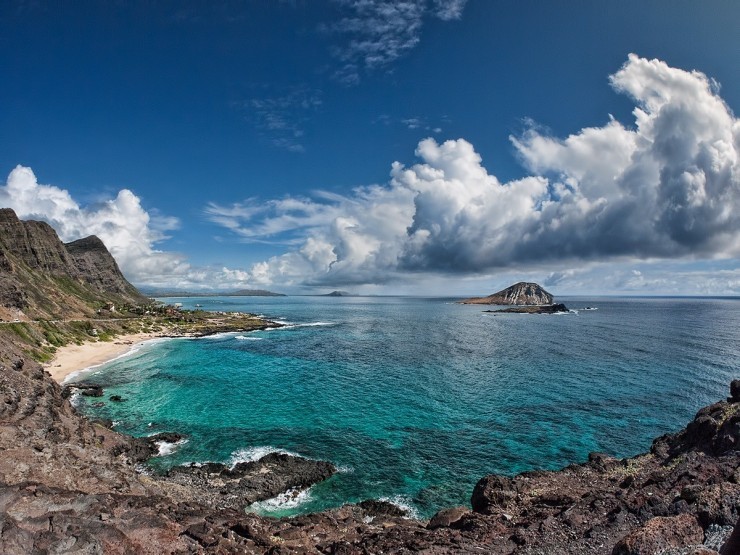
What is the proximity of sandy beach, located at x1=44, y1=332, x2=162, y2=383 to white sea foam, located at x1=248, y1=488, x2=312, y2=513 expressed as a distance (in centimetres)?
5714

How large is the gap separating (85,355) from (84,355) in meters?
0.26

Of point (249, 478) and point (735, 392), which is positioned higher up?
point (735, 392)

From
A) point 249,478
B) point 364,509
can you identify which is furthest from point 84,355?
point 364,509

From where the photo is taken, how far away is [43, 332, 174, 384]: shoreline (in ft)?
246

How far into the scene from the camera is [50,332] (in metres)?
95.8

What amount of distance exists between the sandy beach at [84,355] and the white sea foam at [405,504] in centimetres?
6556

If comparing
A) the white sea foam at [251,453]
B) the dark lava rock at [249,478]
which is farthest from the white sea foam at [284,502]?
the white sea foam at [251,453]

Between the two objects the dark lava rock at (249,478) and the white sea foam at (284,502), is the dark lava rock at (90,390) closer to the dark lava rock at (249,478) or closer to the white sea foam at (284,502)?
the dark lava rock at (249,478)

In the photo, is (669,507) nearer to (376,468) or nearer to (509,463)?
(509,463)

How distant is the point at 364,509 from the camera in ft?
97.9

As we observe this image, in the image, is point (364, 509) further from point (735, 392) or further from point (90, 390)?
point (90, 390)

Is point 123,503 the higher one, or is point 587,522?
point 123,503

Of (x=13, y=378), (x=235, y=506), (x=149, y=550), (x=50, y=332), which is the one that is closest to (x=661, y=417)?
(x=235, y=506)

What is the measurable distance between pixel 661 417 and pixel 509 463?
26667mm
